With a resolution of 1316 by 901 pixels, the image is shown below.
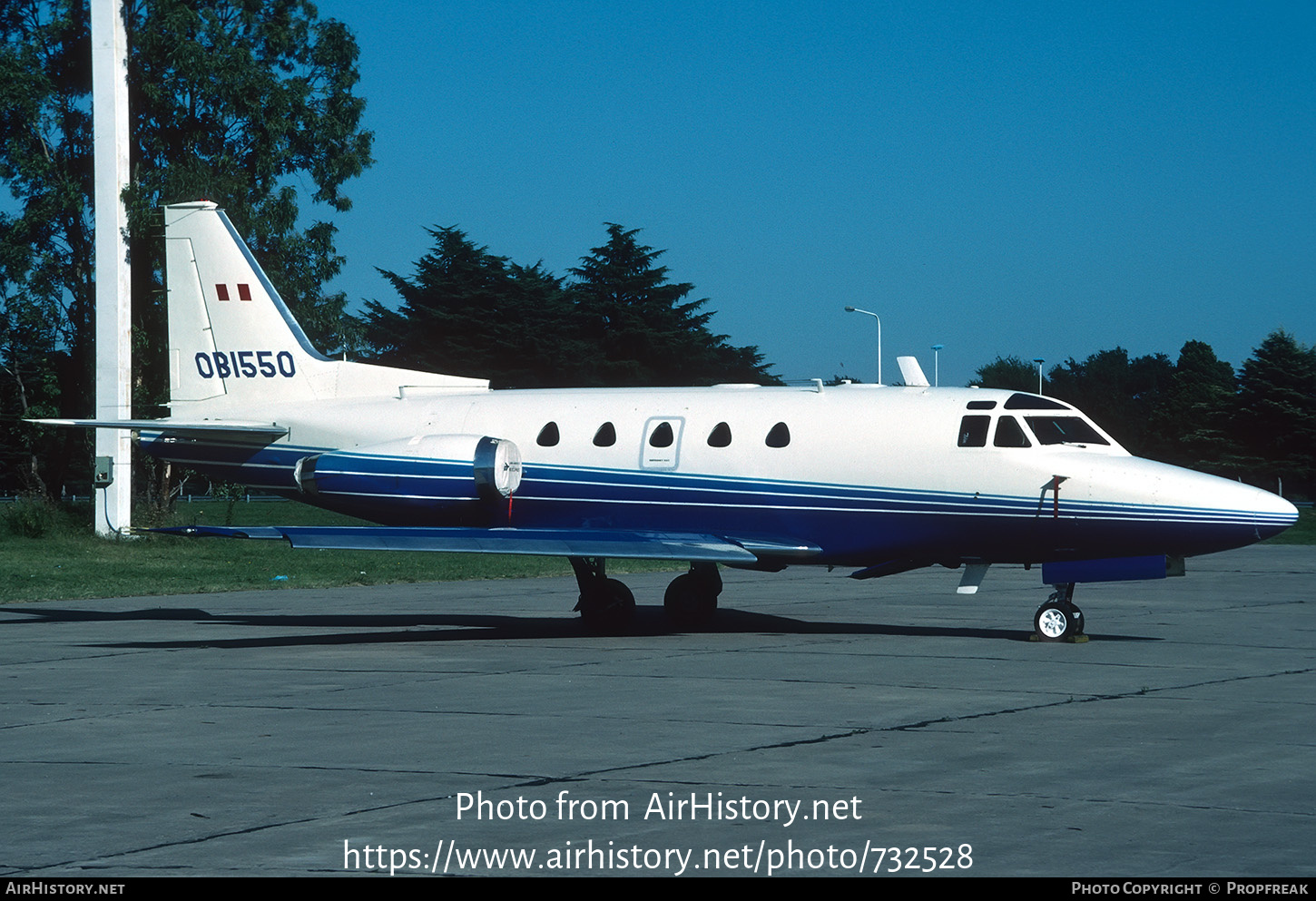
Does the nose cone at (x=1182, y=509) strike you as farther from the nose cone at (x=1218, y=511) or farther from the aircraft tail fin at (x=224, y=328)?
the aircraft tail fin at (x=224, y=328)

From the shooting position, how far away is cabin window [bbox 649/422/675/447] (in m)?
19.7

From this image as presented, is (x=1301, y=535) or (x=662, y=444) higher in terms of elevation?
(x=662, y=444)

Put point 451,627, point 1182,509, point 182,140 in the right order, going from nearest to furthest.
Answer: point 1182,509 → point 451,627 → point 182,140

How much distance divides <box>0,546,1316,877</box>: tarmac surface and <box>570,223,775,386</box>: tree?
66.4 m

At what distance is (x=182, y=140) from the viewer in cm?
4709

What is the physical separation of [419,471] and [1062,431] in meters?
8.41

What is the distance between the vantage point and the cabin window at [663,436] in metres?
19.7

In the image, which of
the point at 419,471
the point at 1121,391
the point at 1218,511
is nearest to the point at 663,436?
the point at 419,471

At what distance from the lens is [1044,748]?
10.4 meters

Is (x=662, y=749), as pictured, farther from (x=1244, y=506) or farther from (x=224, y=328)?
(x=224, y=328)

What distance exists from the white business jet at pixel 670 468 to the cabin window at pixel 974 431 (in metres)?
0.02

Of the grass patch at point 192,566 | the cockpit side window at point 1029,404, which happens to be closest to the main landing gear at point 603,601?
the cockpit side window at point 1029,404

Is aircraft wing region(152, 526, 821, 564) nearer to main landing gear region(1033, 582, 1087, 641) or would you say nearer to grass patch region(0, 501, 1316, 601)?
main landing gear region(1033, 582, 1087, 641)

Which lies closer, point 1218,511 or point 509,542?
point 1218,511
